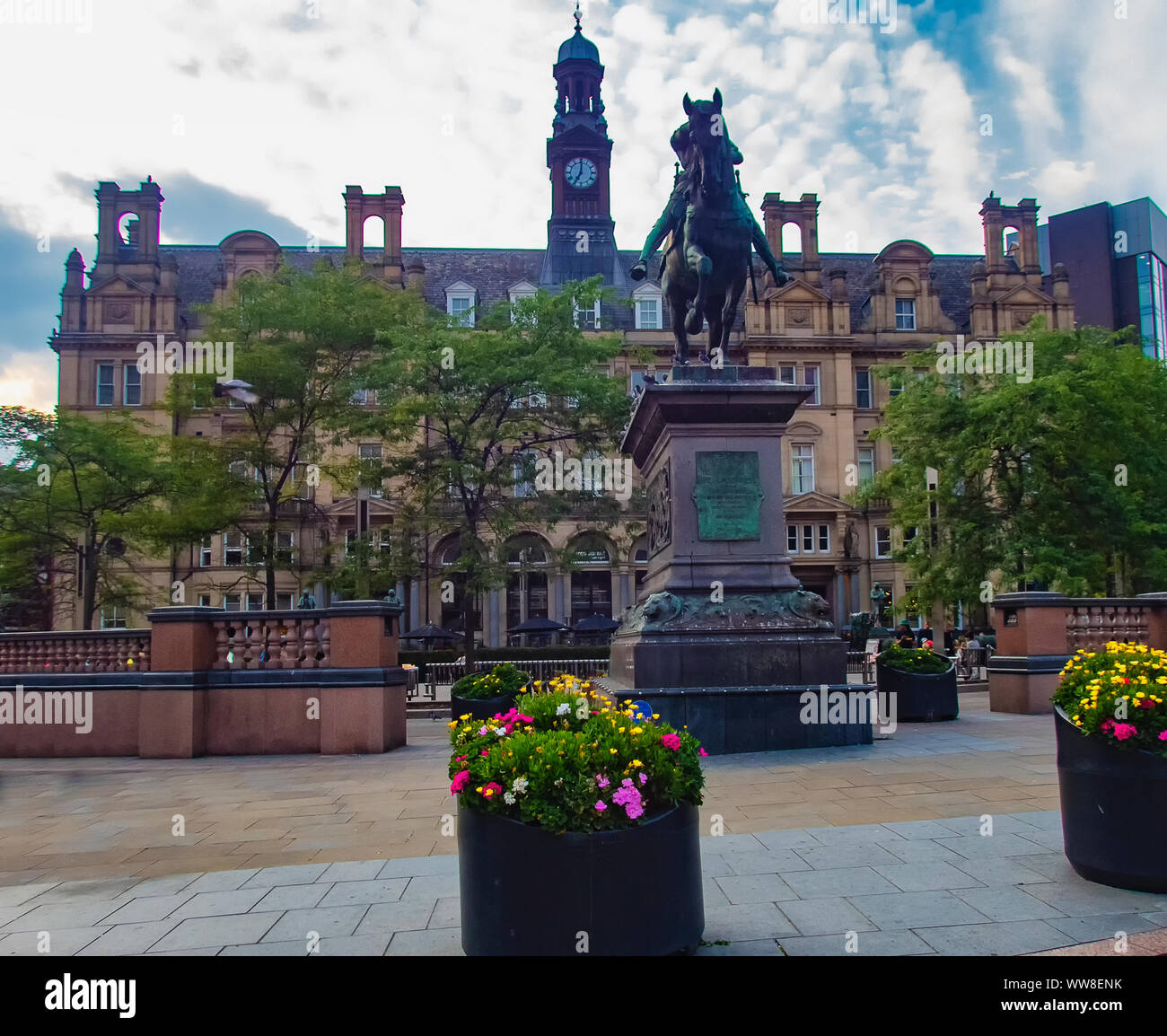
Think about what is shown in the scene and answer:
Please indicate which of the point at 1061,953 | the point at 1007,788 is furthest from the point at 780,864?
the point at 1007,788

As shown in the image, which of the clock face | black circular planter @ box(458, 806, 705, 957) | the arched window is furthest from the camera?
the clock face

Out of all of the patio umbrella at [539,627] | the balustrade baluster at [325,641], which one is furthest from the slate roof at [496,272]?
the balustrade baluster at [325,641]

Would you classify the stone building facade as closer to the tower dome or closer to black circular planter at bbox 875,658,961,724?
the tower dome

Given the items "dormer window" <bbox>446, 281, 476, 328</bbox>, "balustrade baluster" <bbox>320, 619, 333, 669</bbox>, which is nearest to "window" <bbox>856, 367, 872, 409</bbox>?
"dormer window" <bbox>446, 281, 476, 328</bbox>

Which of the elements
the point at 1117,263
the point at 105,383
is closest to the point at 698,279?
the point at 105,383

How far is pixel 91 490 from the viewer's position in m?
28.3

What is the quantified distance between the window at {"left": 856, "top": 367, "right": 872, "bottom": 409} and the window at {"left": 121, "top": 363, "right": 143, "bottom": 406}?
36.2m

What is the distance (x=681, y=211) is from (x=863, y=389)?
128ft

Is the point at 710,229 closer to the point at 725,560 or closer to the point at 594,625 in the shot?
the point at 725,560

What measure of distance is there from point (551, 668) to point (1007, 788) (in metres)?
17.1

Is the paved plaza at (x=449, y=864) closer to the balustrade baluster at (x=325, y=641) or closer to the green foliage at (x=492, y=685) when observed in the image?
the balustrade baluster at (x=325, y=641)

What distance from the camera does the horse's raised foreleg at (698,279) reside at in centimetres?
1234

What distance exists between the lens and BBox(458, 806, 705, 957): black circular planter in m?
4.09

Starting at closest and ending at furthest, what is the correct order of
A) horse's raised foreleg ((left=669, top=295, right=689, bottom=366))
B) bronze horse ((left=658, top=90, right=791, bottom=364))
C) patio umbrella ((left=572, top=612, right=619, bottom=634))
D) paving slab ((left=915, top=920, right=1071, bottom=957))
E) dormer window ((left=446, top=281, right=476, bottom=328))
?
paving slab ((left=915, top=920, right=1071, bottom=957)), bronze horse ((left=658, top=90, right=791, bottom=364)), horse's raised foreleg ((left=669, top=295, right=689, bottom=366)), patio umbrella ((left=572, top=612, right=619, bottom=634)), dormer window ((left=446, top=281, right=476, bottom=328))
